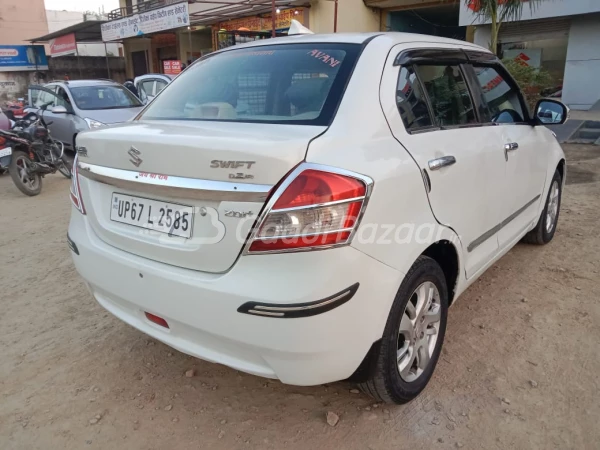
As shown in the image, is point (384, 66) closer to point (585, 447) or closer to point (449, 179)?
point (449, 179)

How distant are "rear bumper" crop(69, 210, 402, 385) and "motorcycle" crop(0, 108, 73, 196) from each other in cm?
A: 585

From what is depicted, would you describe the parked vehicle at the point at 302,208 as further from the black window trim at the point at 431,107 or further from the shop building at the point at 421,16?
the shop building at the point at 421,16

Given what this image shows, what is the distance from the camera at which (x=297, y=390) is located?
2.47 metres

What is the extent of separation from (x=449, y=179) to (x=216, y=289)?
1.24 m

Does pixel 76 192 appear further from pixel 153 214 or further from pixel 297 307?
pixel 297 307

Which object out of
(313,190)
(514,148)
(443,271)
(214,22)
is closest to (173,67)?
(214,22)

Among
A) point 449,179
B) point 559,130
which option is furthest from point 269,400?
point 559,130

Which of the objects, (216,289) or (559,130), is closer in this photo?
(216,289)

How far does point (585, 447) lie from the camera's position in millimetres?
2012

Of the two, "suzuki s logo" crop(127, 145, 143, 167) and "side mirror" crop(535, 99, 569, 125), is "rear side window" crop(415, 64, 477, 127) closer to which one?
"side mirror" crop(535, 99, 569, 125)

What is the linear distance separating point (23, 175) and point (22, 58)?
2606cm

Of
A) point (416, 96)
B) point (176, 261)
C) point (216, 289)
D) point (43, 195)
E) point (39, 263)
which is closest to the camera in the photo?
point (216, 289)

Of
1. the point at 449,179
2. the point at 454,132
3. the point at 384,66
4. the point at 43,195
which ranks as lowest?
the point at 43,195

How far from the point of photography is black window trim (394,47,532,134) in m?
2.34
